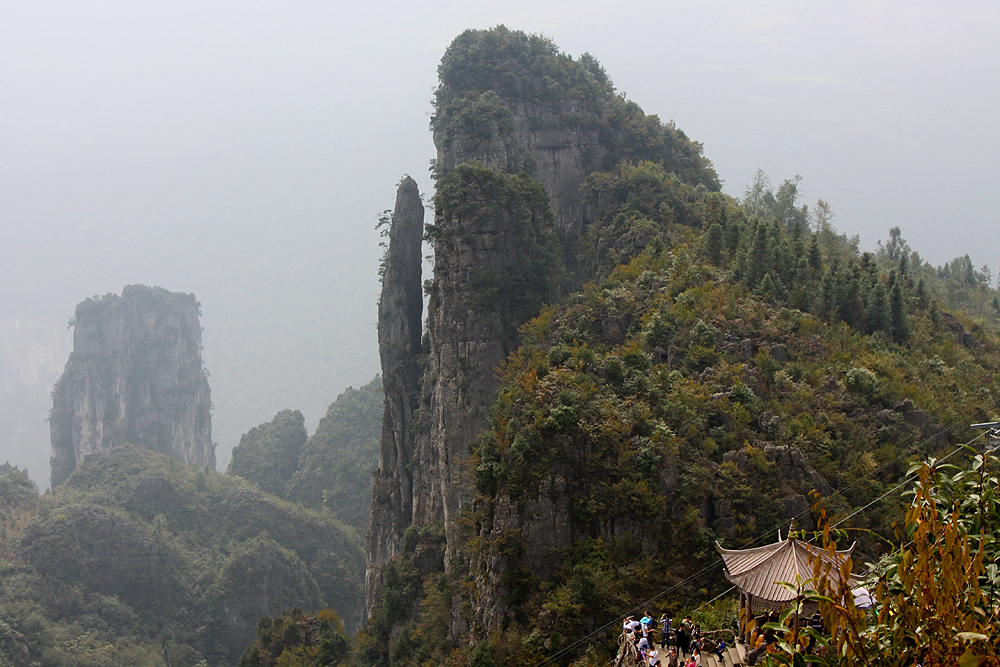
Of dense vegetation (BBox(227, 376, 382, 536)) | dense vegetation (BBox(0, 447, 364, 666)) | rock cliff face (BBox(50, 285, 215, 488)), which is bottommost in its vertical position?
dense vegetation (BBox(0, 447, 364, 666))

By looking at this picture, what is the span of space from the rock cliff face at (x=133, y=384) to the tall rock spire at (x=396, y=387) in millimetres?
A: 57065

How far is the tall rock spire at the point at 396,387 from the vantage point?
161ft

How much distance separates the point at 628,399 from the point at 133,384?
9044 cm

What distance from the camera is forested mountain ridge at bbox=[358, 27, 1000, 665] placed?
23828 mm

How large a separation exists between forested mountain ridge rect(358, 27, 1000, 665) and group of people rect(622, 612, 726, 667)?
391cm

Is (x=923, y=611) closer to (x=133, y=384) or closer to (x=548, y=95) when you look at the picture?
(x=548, y=95)

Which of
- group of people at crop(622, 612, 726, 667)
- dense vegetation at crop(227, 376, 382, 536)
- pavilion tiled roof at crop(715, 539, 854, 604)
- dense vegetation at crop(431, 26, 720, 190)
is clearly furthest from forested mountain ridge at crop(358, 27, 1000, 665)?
dense vegetation at crop(227, 376, 382, 536)

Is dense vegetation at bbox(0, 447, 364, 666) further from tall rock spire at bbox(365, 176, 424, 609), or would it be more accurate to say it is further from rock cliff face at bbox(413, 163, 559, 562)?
rock cliff face at bbox(413, 163, 559, 562)

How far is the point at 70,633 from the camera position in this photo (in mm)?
58188

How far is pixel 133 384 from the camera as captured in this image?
341 feet

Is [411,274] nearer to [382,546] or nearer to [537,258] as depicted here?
[537,258]

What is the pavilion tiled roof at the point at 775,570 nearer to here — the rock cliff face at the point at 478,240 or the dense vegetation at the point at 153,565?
the rock cliff face at the point at 478,240

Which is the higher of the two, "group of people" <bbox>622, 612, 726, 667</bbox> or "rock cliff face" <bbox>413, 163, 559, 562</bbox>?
"rock cliff face" <bbox>413, 163, 559, 562</bbox>

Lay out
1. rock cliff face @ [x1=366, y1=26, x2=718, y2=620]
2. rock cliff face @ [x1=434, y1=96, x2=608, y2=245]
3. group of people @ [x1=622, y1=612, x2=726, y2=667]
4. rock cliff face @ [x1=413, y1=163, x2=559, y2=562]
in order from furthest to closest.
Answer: rock cliff face @ [x1=434, y1=96, x2=608, y2=245], rock cliff face @ [x1=366, y1=26, x2=718, y2=620], rock cliff face @ [x1=413, y1=163, x2=559, y2=562], group of people @ [x1=622, y1=612, x2=726, y2=667]
